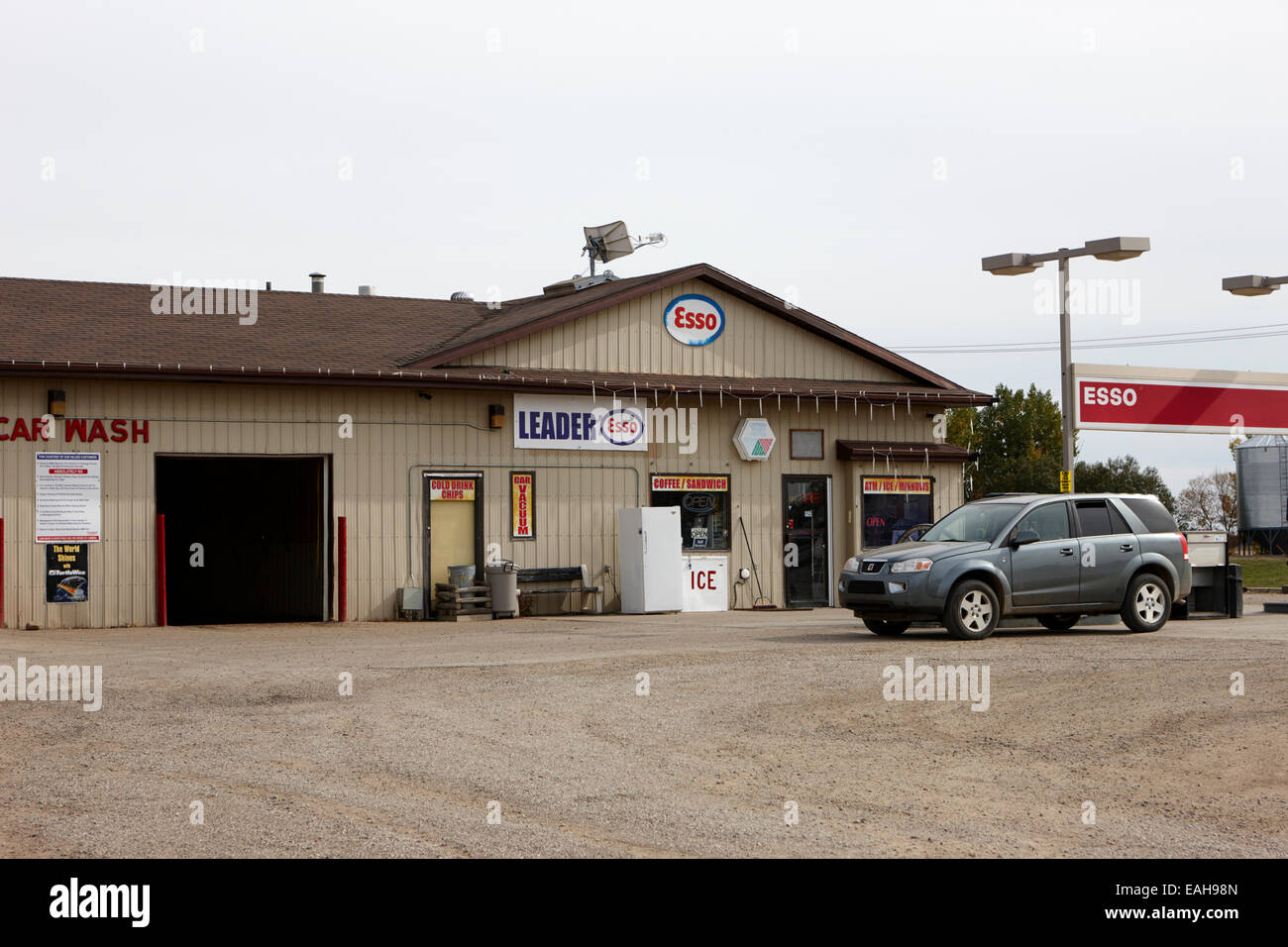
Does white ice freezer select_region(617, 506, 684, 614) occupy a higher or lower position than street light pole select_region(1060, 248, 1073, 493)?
lower

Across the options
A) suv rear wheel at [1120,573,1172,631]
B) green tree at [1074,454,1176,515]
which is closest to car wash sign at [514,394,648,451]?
suv rear wheel at [1120,573,1172,631]

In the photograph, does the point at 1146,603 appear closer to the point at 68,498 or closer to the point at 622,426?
the point at 622,426

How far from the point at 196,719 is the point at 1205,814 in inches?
291

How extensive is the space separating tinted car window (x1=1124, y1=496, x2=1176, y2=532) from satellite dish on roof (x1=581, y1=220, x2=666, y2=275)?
13.9 meters

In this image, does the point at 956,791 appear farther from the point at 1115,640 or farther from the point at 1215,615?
the point at 1215,615

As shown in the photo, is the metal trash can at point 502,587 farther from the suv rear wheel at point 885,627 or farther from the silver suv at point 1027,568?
the suv rear wheel at point 885,627

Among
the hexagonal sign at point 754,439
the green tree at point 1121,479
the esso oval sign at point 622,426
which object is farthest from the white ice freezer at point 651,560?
the green tree at point 1121,479

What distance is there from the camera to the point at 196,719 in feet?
37.2

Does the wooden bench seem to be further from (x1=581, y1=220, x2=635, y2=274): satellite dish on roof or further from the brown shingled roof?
(x1=581, y1=220, x2=635, y2=274): satellite dish on roof

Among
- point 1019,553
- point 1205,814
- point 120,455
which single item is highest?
point 120,455

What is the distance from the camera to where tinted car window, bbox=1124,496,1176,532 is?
18609 mm

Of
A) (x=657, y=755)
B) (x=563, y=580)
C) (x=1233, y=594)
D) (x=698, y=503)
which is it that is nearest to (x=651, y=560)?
(x=563, y=580)

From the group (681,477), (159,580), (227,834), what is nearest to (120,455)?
(159,580)
